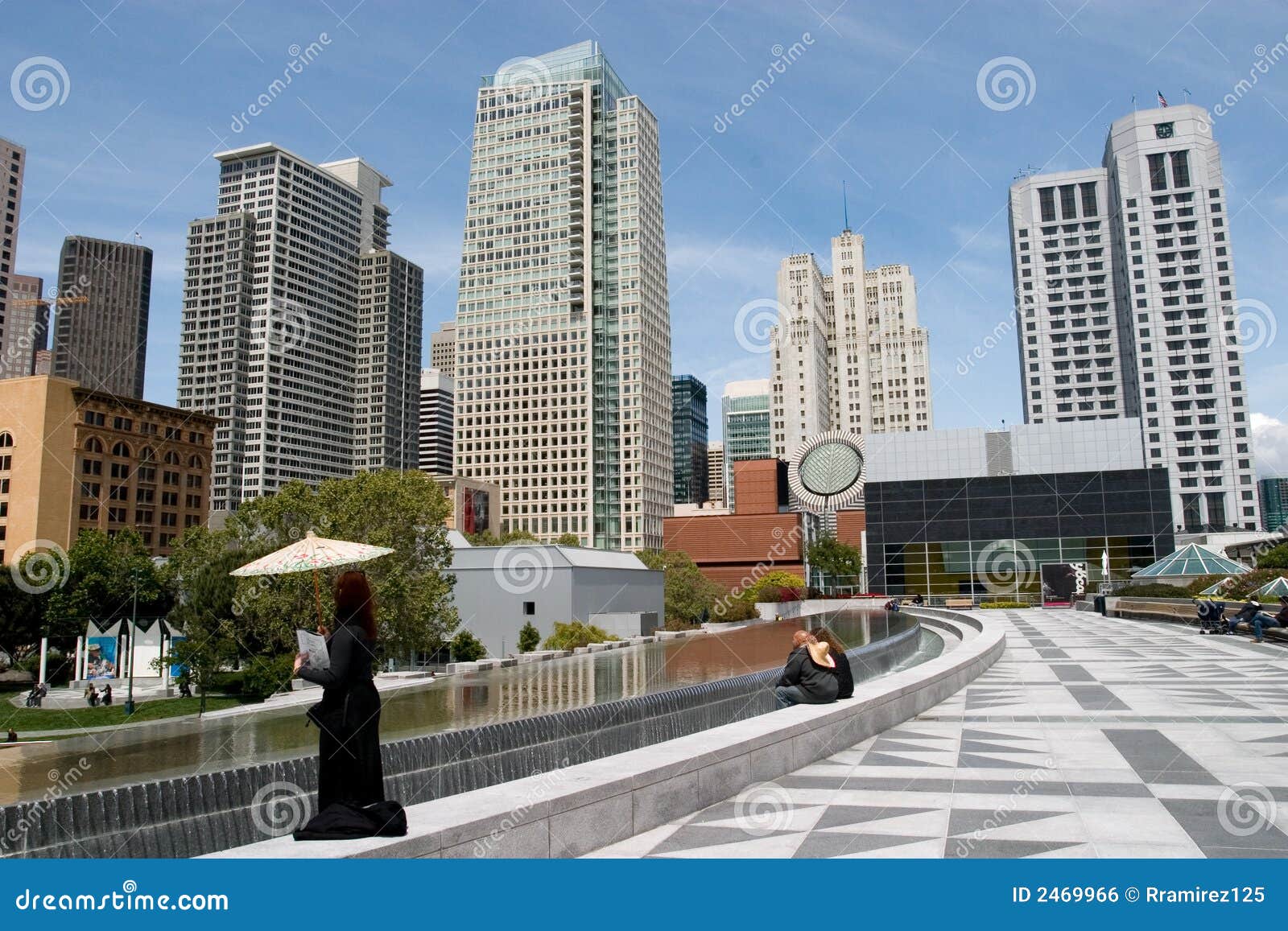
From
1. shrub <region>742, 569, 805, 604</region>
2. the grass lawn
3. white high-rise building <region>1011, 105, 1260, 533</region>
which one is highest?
white high-rise building <region>1011, 105, 1260, 533</region>

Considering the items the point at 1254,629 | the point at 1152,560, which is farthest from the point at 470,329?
the point at 1254,629

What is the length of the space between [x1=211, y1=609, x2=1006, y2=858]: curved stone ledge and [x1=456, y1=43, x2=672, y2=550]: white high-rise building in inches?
5418

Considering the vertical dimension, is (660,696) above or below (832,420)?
below

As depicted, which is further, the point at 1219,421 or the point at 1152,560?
the point at 1219,421

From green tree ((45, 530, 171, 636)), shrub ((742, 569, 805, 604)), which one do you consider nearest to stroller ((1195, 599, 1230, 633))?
shrub ((742, 569, 805, 604))

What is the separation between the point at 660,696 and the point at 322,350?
195350 millimetres

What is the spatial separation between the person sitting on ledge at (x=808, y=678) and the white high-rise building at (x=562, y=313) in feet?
445

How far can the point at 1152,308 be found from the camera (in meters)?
129

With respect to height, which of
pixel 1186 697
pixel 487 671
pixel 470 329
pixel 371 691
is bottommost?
pixel 487 671

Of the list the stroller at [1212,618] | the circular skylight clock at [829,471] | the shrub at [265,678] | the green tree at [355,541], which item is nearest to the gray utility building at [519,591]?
the green tree at [355,541]

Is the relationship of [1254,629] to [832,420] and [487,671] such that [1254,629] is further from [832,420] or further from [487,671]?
[832,420]

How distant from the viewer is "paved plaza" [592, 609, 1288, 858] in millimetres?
6199

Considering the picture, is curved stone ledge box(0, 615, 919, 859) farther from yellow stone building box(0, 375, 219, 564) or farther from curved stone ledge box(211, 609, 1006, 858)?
yellow stone building box(0, 375, 219, 564)

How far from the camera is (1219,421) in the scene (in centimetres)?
12331
